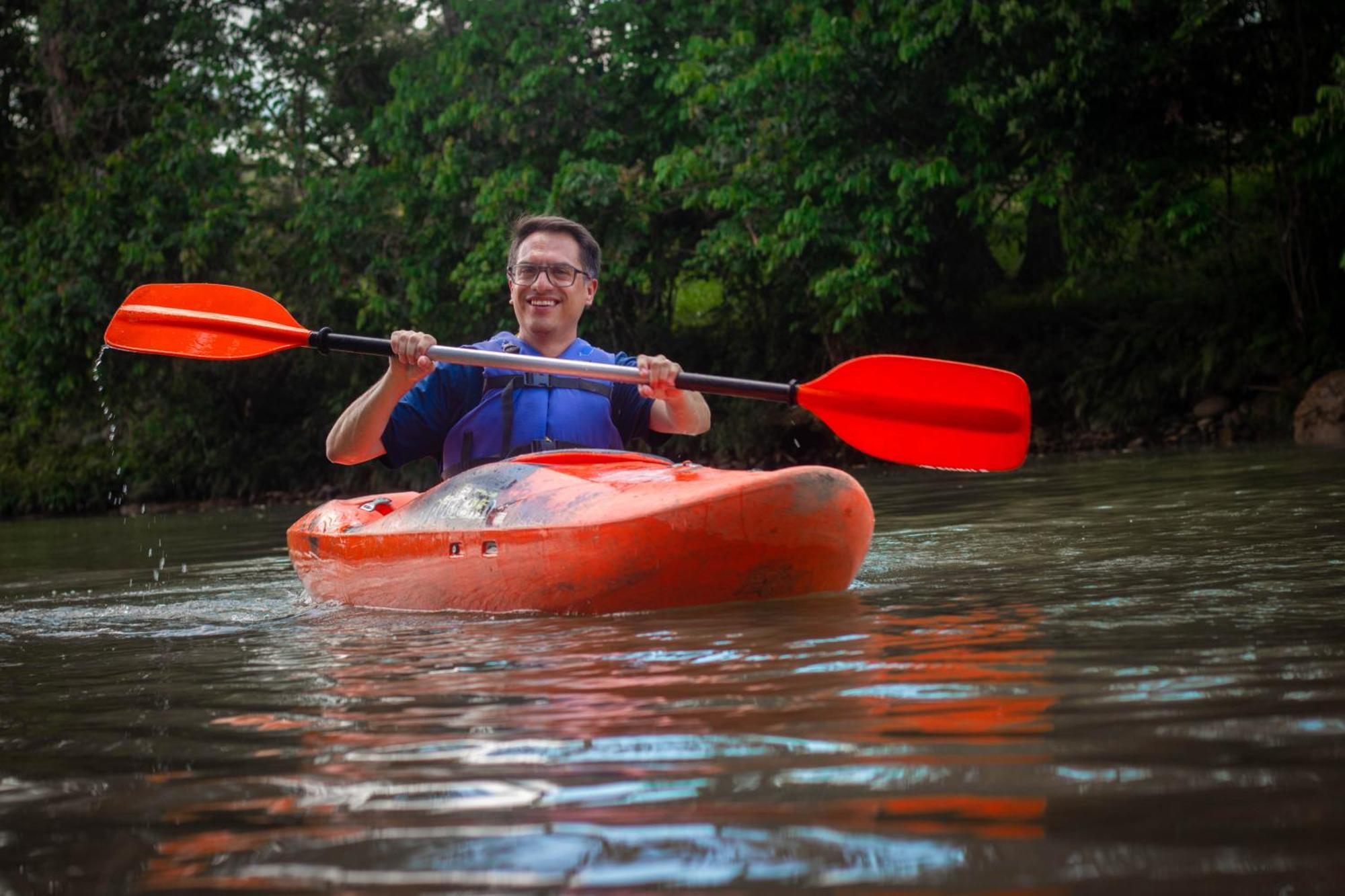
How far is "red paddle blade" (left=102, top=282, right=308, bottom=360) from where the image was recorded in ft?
15.4

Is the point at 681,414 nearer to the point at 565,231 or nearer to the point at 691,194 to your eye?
the point at 565,231

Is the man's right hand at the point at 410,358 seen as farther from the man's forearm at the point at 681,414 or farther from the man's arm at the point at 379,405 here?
the man's forearm at the point at 681,414

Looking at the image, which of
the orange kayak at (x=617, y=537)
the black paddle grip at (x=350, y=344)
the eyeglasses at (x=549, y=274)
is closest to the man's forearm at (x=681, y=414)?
the orange kayak at (x=617, y=537)

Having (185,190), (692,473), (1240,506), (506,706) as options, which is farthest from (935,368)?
(185,190)

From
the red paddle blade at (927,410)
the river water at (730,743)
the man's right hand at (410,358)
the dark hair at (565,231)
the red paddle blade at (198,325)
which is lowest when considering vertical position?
the river water at (730,743)

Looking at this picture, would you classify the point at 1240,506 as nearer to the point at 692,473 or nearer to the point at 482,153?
the point at 692,473

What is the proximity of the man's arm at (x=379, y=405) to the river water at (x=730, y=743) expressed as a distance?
0.57 m

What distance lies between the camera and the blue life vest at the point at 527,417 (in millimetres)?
4109

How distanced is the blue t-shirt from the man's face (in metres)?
0.20

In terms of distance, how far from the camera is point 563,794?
162 cm

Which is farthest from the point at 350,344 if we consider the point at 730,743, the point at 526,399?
the point at 730,743

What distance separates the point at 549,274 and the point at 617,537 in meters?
1.22

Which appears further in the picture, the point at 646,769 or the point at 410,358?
the point at 410,358

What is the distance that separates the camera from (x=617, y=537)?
3.34 metres
